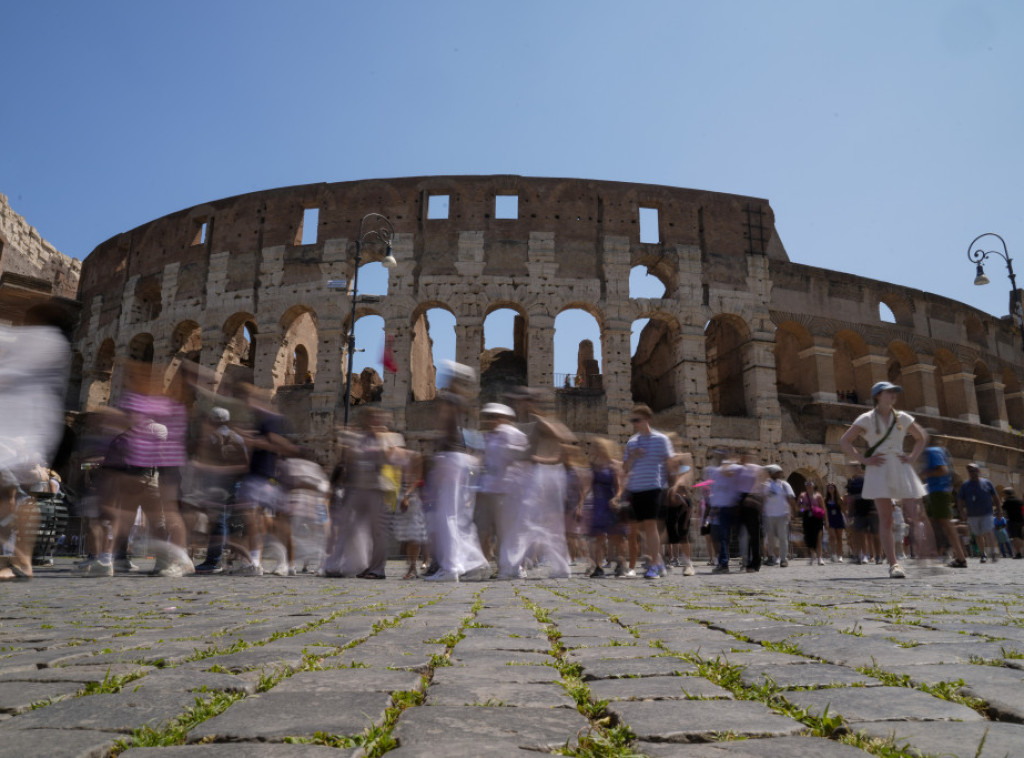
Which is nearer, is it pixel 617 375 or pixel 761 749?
pixel 761 749

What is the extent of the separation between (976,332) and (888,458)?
78.4 feet

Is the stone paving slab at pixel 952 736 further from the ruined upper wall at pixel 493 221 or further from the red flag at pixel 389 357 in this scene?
the ruined upper wall at pixel 493 221

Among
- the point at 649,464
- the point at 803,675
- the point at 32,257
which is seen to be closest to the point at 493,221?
the point at 649,464

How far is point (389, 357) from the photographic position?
68.4 feet

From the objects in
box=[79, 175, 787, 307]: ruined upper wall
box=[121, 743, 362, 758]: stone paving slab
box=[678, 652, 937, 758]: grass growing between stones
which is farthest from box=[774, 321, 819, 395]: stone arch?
box=[121, 743, 362, 758]: stone paving slab

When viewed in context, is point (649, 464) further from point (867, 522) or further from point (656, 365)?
point (656, 365)

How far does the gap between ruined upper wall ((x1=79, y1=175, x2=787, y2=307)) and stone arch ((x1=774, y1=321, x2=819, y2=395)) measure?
2.76 meters

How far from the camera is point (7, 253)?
22.0 m

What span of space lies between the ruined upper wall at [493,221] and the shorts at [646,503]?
14.0 m

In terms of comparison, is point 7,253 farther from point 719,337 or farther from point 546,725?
point 546,725

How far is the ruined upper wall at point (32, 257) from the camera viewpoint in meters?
22.0

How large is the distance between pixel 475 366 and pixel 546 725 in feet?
63.6

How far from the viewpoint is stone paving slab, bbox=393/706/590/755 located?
1.50 meters

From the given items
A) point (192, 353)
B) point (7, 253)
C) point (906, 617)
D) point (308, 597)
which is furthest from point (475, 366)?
point (906, 617)
